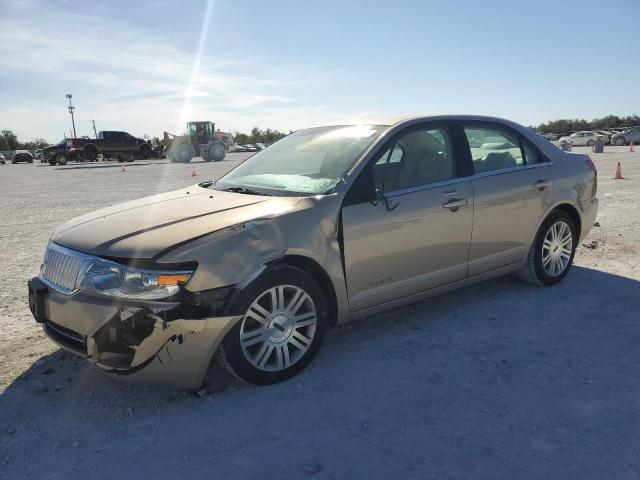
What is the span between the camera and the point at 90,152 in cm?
3503

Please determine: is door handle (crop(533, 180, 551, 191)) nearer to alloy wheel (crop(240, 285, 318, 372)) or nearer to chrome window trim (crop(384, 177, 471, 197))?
chrome window trim (crop(384, 177, 471, 197))

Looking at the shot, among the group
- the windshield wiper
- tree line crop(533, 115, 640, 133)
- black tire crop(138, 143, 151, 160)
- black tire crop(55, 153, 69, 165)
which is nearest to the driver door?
the windshield wiper

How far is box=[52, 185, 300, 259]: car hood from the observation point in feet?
9.30

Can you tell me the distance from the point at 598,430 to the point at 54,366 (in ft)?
10.6

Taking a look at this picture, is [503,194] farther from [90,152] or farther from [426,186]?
[90,152]

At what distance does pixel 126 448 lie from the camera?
255 centimetres

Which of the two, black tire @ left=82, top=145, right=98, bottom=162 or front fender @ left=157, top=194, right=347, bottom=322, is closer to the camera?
front fender @ left=157, top=194, right=347, bottom=322

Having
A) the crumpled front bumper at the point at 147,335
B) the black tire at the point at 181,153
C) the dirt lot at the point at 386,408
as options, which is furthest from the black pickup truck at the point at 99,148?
the crumpled front bumper at the point at 147,335

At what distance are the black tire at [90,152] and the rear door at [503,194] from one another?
35.2m

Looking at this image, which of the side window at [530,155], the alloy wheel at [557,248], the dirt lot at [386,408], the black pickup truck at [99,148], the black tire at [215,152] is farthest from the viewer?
the black tire at [215,152]

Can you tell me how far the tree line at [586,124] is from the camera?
7538cm

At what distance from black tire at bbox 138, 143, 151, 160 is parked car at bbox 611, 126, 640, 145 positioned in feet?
118

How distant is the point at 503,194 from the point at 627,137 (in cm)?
4313

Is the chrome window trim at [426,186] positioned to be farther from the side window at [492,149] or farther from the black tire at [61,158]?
the black tire at [61,158]
